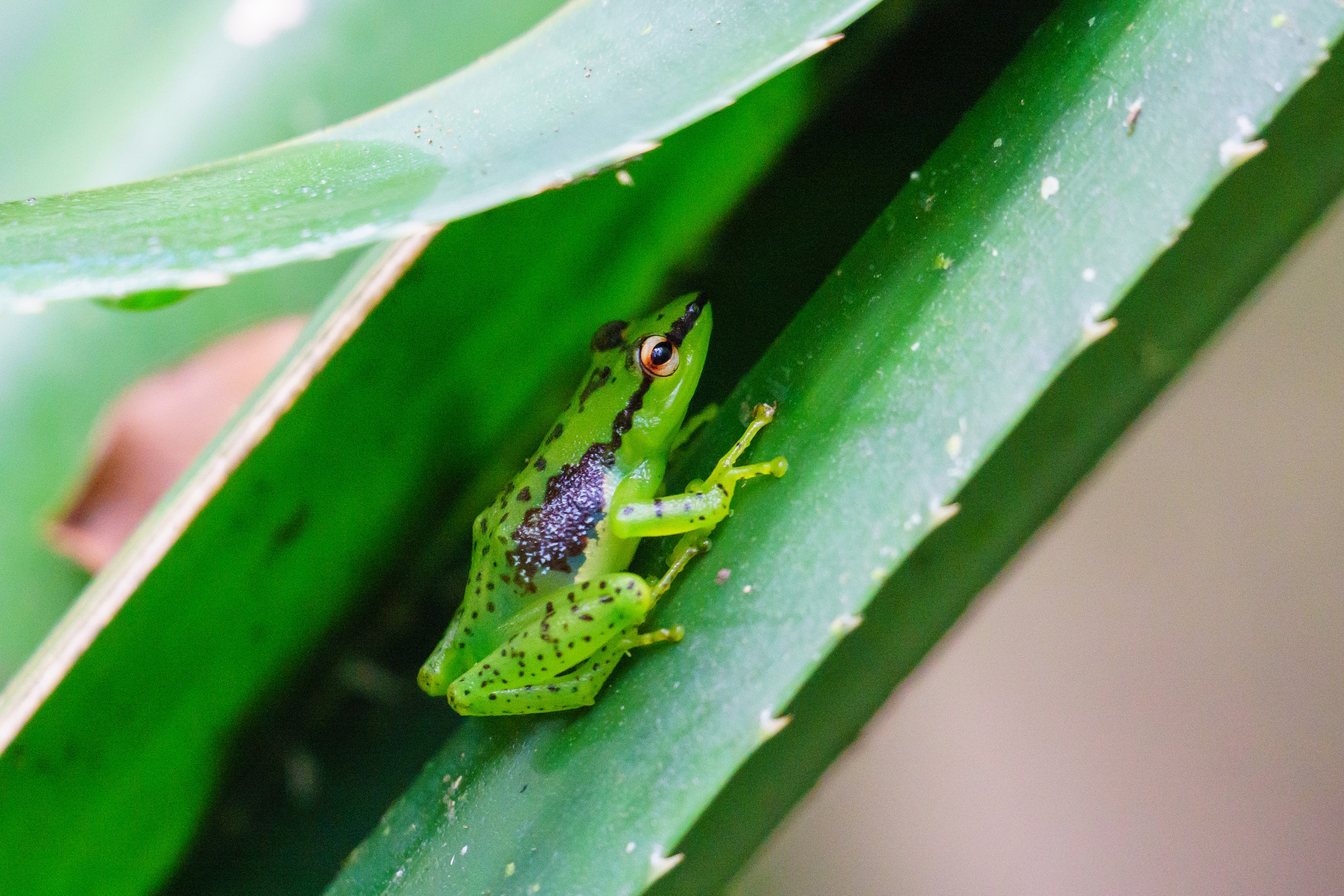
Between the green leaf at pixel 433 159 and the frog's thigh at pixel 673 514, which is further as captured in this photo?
the frog's thigh at pixel 673 514

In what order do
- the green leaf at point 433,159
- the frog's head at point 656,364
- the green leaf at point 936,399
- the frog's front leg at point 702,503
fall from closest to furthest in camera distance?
the green leaf at point 433,159 → the green leaf at point 936,399 → the frog's front leg at point 702,503 → the frog's head at point 656,364

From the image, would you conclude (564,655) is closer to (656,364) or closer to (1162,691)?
(656,364)

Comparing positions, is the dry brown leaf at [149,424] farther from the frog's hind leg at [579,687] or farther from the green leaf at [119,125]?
the frog's hind leg at [579,687]

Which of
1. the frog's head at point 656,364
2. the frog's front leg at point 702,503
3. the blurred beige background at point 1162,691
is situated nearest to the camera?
the frog's front leg at point 702,503

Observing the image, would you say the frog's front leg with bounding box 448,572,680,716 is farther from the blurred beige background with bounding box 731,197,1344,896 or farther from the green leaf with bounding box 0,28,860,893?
the blurred beige background with bounding box 731,197,1344,896

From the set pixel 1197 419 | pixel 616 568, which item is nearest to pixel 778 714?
pixel 616 568

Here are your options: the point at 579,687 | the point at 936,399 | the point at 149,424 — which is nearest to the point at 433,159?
the point at 936,399

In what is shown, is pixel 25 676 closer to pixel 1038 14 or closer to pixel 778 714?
pixel 778 714

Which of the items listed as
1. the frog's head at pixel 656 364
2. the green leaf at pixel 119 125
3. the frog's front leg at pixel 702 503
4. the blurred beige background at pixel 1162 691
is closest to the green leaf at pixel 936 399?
the frog's front leg at pixel 702 503
